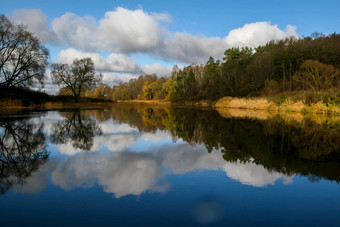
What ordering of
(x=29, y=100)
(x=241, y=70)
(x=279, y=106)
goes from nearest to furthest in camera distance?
(x=279, y=106)
(x=29, y=100)
(x=241, y=70)

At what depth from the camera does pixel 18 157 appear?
18.2ft

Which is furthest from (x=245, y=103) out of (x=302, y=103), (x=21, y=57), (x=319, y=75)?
(x=21, y=57)

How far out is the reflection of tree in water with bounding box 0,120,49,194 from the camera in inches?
165

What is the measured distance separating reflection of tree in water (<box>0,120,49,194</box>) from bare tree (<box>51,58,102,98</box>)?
39.6 metres

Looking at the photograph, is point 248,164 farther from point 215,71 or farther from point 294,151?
point 215,71

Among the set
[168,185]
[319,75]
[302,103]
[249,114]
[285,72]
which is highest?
[285,72]

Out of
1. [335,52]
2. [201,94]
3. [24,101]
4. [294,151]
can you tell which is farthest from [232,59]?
[294,151]

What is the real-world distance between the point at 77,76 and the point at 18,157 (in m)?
43.6

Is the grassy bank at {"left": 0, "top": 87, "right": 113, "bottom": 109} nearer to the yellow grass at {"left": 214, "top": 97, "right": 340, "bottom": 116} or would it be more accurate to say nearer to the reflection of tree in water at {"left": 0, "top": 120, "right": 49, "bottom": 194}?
the reflection of tree in water at {"left": 0, "top": 120, "right": 49, "bottom": 194}

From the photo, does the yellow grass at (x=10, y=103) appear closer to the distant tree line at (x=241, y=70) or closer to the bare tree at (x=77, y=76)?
the distant tree line at (x=241, y=70)

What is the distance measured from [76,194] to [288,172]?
162 inches

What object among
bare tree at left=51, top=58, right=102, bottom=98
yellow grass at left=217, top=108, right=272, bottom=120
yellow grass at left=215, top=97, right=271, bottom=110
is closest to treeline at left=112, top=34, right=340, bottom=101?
yellow grass at left=215, top=97, right=271, bottom=110

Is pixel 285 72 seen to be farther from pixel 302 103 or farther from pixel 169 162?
pixel 169 162

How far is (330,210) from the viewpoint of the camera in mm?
3242
